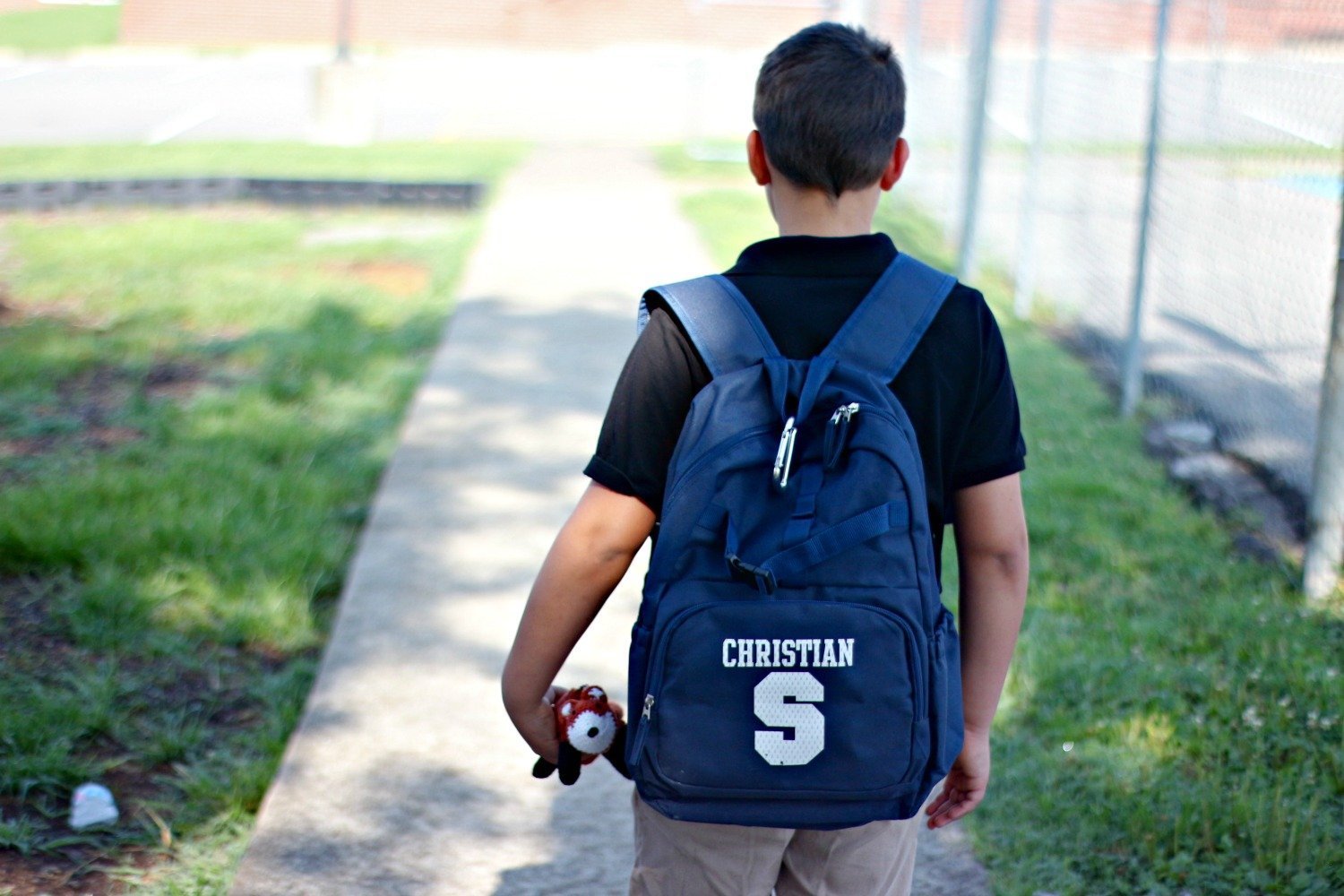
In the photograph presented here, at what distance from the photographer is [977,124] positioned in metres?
8.20

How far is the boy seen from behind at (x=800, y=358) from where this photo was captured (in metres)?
1.64

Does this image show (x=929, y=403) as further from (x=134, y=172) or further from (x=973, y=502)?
(x=134, y=172)

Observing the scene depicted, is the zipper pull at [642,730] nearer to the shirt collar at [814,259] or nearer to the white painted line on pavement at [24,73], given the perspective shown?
the shirt collar at [814,259]

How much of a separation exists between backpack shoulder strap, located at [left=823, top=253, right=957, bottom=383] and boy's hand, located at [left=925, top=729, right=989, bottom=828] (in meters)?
0.57

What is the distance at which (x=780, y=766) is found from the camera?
5.05 feet

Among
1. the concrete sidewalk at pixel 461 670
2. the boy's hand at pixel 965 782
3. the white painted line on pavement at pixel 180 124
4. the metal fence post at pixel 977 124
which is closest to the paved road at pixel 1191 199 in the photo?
the white painted line on pavement at pixel 180 124

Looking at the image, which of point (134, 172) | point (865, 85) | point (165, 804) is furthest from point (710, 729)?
point (134, 172)

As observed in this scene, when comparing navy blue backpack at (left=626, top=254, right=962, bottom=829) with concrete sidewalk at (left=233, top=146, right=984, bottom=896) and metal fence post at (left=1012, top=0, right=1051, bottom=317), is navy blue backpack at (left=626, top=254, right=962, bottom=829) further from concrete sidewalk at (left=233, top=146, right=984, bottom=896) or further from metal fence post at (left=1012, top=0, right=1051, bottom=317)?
metal fence post at (left=1012, top=0, right=1051, bottom=317)

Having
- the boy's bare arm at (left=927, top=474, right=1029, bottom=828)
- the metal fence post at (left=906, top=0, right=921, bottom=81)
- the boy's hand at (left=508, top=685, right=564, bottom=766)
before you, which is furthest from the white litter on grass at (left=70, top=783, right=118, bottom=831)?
the metal fence post at (left=906, top=0, right=921, bottom=81)

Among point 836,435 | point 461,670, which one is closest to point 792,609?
point 836,435

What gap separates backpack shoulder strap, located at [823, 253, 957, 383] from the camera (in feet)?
5.24

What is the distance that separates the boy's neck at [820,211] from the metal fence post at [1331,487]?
2.64 m

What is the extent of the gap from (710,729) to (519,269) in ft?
23.3

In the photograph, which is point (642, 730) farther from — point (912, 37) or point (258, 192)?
point (912, 37)
